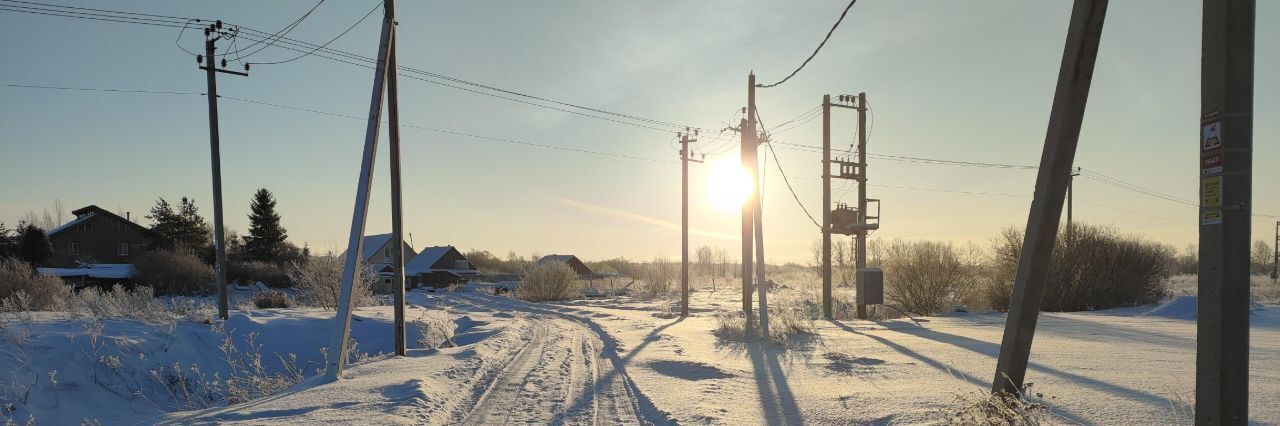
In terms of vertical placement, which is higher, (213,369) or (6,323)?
(6,323)

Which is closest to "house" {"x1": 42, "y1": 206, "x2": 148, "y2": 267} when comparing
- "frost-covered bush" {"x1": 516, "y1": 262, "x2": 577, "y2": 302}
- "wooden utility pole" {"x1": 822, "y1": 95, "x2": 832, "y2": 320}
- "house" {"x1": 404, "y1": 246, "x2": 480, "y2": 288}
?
"house" {"x1": 404, "y1": 246, "x2": 480, "y2": 288}

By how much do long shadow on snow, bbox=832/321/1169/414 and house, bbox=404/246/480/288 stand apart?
58.0 meters

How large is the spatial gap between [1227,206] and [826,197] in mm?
18761

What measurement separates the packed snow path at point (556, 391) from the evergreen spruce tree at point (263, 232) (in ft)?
180

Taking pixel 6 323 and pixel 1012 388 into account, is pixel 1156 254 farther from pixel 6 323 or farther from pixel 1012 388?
pixel 6 323

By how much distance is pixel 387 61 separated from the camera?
398 inches

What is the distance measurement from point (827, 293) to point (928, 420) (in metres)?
16.3

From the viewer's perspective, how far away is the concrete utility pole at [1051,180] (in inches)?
189

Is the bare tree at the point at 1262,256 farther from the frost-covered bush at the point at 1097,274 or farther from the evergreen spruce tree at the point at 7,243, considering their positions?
the evergreen spruce tree at the point at 7,243

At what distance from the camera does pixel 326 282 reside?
25.1 m

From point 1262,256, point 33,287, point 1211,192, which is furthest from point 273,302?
point 1262,256

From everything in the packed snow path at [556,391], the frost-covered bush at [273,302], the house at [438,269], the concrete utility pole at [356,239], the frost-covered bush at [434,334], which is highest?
the concrete utility pole at [356,239]

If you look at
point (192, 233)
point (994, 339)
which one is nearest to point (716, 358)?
A: point (994, 339)

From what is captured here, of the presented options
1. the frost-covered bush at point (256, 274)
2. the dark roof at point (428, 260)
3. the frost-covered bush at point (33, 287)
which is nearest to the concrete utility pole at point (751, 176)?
the frost-covered bush at point (33, 287)
